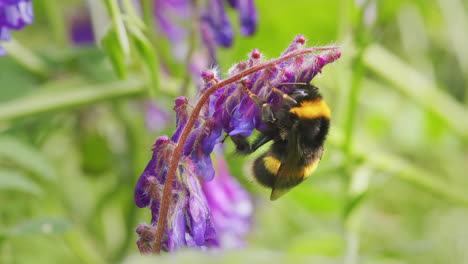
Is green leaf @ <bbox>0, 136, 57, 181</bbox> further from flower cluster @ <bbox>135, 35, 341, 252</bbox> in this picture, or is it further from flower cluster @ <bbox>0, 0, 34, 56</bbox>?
flower cluster @ <bbox>135, 35, 341, 252</bbox>

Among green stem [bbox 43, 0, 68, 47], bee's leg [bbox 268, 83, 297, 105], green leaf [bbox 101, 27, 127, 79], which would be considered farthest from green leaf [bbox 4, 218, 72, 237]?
green stem [bbox 43, 0, 68, 47]

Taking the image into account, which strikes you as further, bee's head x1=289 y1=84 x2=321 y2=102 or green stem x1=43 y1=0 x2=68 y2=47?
green stem x1=43 y1=0 x2=68 y2=47

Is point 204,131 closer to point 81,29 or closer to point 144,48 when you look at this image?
point 144,48

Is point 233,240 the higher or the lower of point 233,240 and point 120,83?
the lower

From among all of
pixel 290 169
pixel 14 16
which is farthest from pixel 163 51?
pixel 290 169

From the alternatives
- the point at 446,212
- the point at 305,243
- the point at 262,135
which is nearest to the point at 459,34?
the point at 446,212

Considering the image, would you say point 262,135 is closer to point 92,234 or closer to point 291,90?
point 291,90
